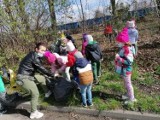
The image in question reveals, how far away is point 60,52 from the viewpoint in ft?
23.7

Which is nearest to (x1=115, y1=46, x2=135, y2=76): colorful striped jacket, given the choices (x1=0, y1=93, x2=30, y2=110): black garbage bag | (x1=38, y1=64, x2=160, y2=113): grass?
(x1=38, y1=64, x2=160, y2=113): grass

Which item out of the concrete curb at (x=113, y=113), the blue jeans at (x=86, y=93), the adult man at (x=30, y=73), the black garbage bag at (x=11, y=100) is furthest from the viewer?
the black garbage bag at (x=11, y=100)

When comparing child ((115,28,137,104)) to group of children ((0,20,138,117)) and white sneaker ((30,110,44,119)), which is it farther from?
white sneaker ((30,110,44,119))

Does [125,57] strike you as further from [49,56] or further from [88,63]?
[49,56]

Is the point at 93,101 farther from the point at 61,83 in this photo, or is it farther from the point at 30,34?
the point at 30,34

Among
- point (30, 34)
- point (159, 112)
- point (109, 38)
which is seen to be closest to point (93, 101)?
point (159, 112)

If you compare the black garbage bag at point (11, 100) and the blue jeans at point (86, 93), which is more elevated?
the blue jeans at point (86, 93)

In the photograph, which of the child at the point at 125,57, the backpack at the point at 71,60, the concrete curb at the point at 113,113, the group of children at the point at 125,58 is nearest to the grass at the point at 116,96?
the concrete curb at the point at 113,113

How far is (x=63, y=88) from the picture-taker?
20.5ft

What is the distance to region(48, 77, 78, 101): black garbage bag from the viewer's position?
6.23m

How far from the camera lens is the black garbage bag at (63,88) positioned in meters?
6.23

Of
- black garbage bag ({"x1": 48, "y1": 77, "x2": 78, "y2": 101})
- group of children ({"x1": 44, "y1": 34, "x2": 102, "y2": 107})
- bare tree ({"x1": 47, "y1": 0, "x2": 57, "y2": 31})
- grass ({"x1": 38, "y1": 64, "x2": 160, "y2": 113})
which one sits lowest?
grass ({"x1": 38, "y1": 64, "x2": 160, "y2": 113})

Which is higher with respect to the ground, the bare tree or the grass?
the bare tree

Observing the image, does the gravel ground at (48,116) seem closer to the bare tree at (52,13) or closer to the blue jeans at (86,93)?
the blue jeans at (86,93)
